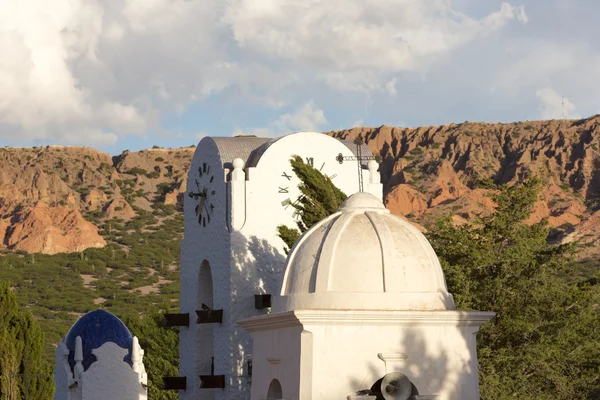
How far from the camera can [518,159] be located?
112m

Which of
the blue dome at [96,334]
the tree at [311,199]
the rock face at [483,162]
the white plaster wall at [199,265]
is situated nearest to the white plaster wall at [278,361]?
the tree at [311,199]

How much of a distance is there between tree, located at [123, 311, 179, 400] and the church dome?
102 feet

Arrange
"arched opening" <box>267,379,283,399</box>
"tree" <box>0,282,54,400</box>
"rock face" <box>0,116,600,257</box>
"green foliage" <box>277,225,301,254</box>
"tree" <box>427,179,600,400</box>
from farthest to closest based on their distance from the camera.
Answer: "rock face" <box>0,116,600,257</box> < "tree" <box>0,282,54,400</box> < "green foliage" <box>277,225,301,254</box> < "tree" <box>427,179,600,400</box> < "arched opening" <box>267,379,283,399</box>

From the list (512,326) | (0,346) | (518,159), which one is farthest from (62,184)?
(512,326)

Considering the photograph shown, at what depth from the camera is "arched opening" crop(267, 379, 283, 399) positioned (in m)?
18.3

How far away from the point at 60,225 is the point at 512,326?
254 ft

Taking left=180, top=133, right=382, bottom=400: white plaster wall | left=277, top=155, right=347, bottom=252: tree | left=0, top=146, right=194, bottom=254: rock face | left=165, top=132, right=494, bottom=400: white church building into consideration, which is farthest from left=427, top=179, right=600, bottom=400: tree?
left=0, top=146, right=194, bottom=254: rock face

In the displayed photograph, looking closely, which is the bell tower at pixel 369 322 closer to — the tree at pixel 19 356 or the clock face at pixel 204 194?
the clock face at pixel 204 194

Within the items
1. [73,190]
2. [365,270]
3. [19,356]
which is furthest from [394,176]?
[365,270]

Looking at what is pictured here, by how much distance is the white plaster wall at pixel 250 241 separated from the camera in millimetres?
30000

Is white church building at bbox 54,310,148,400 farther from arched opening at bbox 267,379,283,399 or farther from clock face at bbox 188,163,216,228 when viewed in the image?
arched opening at bbox 267,379,283,399

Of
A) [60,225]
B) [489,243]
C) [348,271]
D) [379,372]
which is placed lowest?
[379,372]

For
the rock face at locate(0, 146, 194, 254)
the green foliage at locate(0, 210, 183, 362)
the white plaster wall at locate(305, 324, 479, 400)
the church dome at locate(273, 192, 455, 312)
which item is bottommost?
the white plaster wall at locate(305, 324, 479, 400)

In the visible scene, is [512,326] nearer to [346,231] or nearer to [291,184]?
[291,184]
